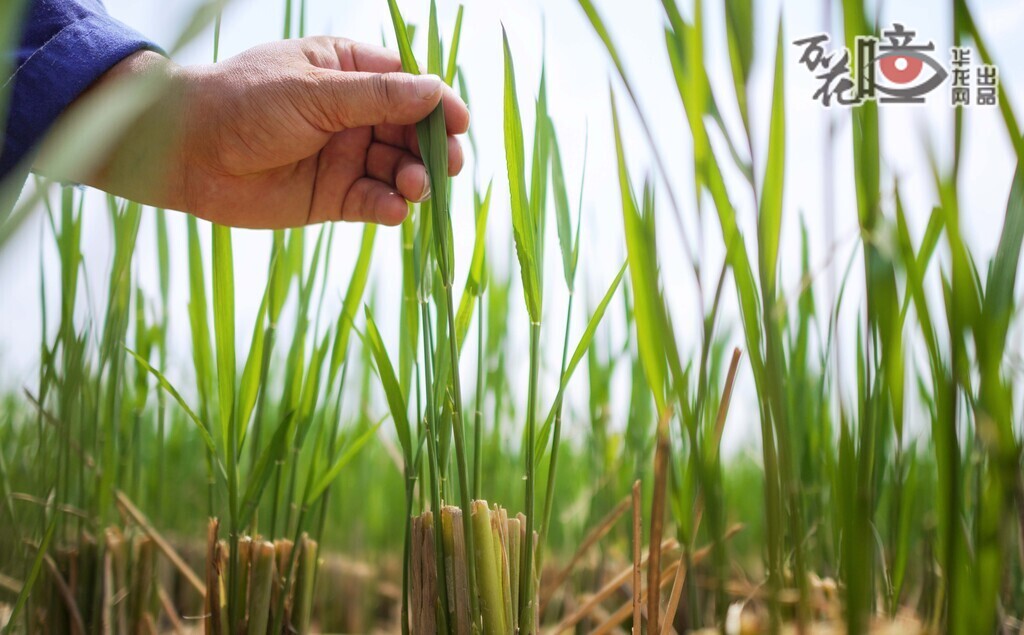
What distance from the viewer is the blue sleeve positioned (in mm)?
722

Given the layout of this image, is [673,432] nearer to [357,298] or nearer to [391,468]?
Answer: [357,298]

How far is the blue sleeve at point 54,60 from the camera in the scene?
722 mm

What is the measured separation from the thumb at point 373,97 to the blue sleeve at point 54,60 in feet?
0.75

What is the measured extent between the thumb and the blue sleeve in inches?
9.0

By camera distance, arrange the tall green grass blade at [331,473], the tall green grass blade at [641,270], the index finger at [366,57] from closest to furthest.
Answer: the tall green grass blade at [641,270] → the tall green grass blade at [331,473] → the index finger at [366,57]

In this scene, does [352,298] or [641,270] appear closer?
[641,270]

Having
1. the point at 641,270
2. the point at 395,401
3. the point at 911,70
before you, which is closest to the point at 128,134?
the point at 395,401

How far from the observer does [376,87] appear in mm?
646

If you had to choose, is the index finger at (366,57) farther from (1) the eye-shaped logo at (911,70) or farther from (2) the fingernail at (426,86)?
(1) the eye-shaped logo at (911,70)

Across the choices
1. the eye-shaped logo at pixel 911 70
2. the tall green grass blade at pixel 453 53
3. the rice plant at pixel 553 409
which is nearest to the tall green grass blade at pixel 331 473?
the rice plant at pixel 553 409

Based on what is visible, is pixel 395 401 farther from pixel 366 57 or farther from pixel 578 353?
pixel 366 57

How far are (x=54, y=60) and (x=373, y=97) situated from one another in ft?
1.07

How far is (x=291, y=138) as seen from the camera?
0.74 metres

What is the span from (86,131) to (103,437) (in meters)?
0.68
